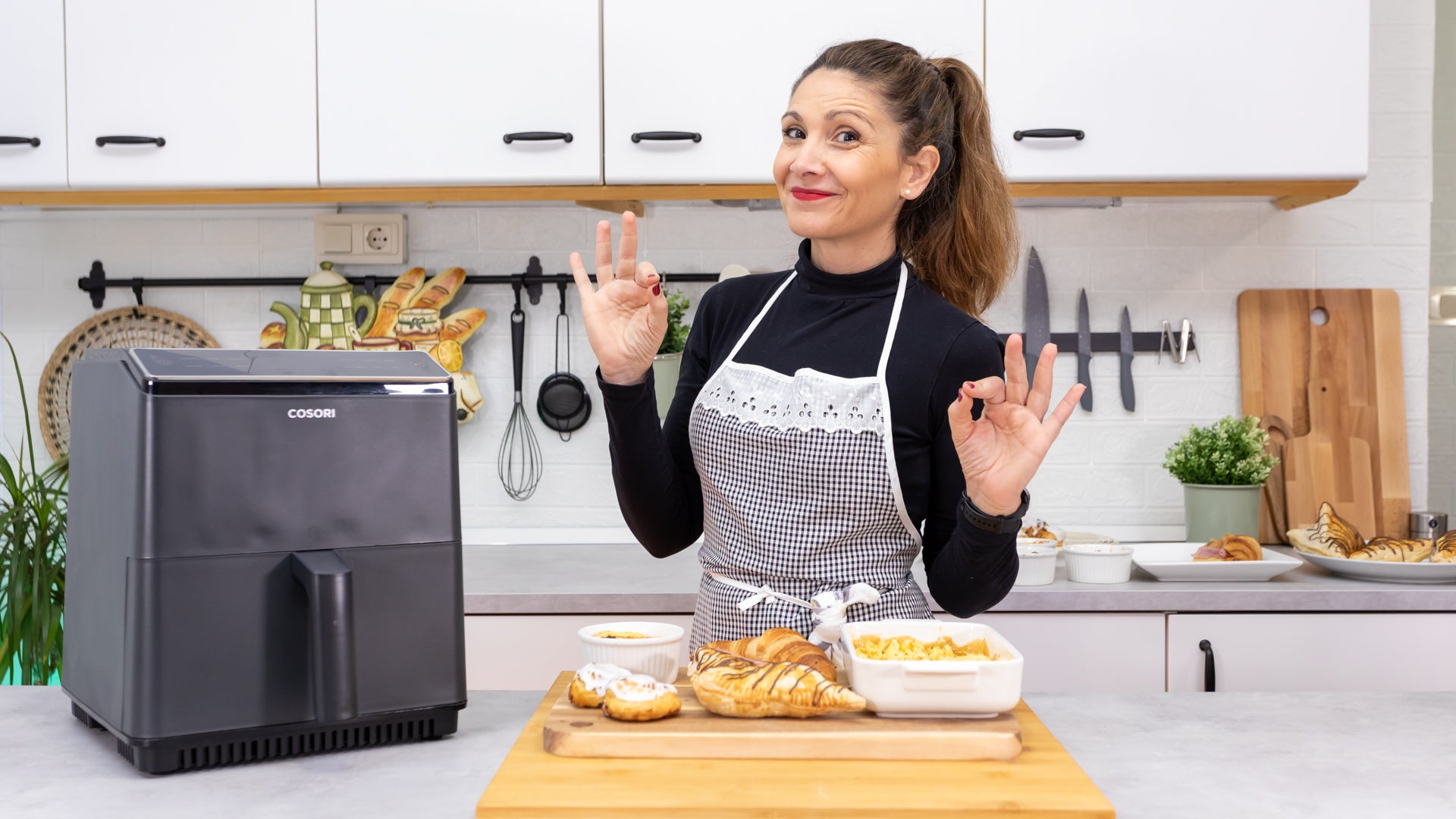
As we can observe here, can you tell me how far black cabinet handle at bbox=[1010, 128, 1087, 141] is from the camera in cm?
211

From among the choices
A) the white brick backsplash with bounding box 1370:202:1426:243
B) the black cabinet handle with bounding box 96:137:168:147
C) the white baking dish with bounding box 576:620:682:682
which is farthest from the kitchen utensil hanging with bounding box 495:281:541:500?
the white brick backsplash with bounding box 1370:202:1426:243

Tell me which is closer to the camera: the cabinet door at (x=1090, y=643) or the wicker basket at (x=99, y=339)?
the cabinet door at (x=1090, y=643)

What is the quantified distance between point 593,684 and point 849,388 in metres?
0.51

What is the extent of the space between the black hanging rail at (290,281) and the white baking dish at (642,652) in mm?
1521

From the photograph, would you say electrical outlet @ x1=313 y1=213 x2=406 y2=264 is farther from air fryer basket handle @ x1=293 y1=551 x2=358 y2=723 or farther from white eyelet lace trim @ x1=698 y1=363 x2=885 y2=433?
air fryer basket handle @ x1=293 y1=551 x2=358 y2=723

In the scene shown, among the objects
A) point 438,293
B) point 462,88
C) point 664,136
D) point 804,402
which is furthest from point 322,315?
point 804,402

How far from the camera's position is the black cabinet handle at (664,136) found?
2.12 m

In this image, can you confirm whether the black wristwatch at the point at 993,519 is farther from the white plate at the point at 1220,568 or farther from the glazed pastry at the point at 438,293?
the glazed pastry at the point at 438,293

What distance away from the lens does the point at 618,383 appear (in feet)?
4.03

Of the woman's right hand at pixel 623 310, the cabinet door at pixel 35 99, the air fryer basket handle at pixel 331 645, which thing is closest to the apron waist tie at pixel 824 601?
the woman's right hand at pixel 623 310

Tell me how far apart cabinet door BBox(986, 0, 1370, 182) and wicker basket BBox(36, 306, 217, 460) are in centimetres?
173

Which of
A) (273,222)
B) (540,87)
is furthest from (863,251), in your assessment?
(273,222)

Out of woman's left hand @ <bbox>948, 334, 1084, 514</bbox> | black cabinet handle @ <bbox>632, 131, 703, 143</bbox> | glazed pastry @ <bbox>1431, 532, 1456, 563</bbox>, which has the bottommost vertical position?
glazed pastry @ <bbox>1431, 532, 1456, 563</bbox>

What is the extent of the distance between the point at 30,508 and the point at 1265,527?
2.37m
